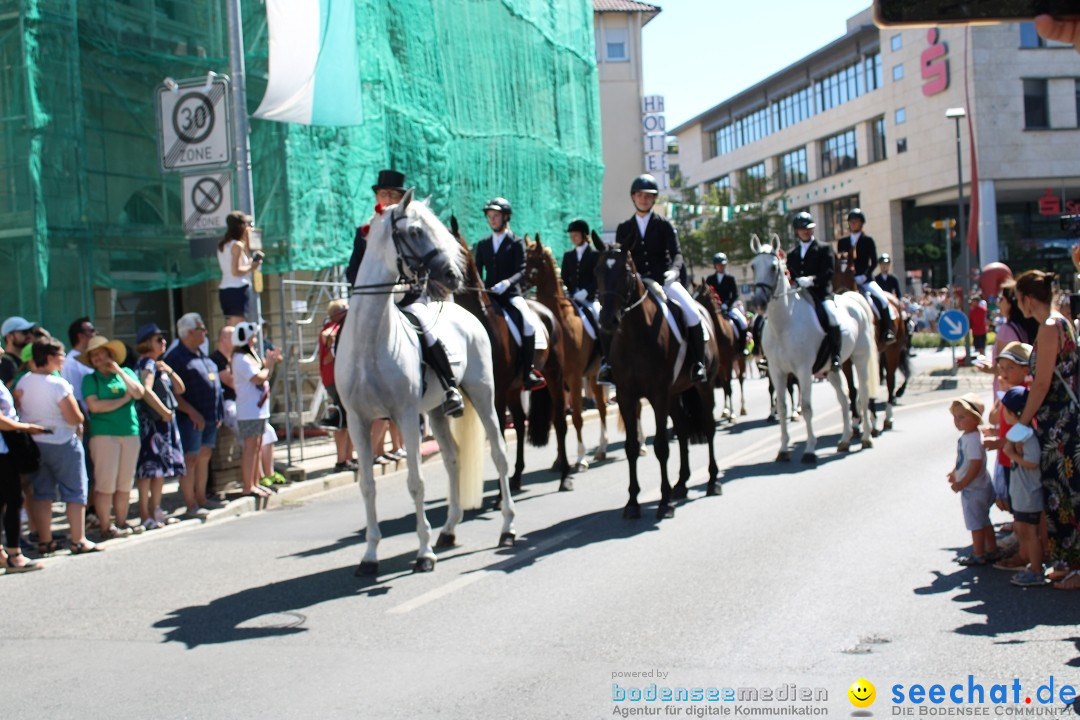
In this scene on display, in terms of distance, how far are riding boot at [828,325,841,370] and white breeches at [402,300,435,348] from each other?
22.4 feet

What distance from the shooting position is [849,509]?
1084 cm

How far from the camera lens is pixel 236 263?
13336mm

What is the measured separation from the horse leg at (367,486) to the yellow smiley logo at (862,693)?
4.20 meters

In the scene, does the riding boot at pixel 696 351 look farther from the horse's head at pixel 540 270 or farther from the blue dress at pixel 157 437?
the blue dress at pixel 157 437

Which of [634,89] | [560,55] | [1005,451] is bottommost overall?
[1005,451]

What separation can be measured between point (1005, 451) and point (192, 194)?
1027 cm

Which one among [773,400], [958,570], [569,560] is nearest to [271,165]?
[773,400]

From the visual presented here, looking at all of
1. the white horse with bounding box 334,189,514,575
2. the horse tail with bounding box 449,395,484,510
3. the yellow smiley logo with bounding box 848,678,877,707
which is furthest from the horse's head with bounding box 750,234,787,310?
the yellow smiley logo with bounding box 848,678,877,707

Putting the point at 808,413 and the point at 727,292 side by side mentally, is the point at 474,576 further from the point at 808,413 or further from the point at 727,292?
the point at 727,292

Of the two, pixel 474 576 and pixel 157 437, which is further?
pixel 157 437

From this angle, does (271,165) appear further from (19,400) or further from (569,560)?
(569,560)

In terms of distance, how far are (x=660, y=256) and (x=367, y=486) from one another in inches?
185

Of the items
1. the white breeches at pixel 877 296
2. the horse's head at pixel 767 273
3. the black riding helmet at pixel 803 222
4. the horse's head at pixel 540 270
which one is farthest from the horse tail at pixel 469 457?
the white breeches at pixel 877 296

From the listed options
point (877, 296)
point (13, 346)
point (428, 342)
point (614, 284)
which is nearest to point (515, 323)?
point (614, 284)
